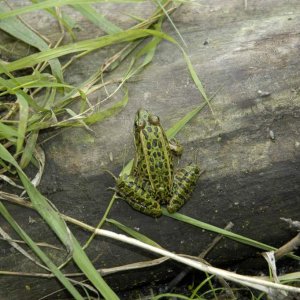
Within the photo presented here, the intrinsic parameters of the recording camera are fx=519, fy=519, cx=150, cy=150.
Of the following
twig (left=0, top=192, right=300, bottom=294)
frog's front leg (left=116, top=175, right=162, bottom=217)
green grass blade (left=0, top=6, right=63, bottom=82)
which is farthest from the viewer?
green grass blade (left=0, top=6, right=63, bottom=82)

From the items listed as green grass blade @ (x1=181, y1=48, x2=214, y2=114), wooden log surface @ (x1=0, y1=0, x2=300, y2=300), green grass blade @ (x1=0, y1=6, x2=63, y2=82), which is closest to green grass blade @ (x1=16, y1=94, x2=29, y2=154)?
wooden log surface @ (x1=0, y1=0, x2=300, y2=300)

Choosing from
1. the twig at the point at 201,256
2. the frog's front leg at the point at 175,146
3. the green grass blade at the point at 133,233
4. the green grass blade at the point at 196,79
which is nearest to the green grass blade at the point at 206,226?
the twig at the point at 201,256

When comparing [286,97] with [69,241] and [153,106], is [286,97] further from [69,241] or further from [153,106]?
[69,241]

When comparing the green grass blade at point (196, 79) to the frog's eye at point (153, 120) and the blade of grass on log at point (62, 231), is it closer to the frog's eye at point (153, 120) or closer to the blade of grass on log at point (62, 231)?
the frog's eye at point (153, 120)

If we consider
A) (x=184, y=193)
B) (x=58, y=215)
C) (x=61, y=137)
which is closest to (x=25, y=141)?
(x=61, y=137)

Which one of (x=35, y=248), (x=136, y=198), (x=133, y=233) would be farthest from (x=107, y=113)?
(x=35, y=248)

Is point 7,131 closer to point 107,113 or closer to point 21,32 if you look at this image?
point 107,113

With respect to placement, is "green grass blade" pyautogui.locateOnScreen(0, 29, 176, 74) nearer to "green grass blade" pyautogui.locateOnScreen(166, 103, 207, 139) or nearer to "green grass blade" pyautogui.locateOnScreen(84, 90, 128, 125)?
"green grass blade" pyautogui.locateOnScreen(84, 90, 128, 125)
